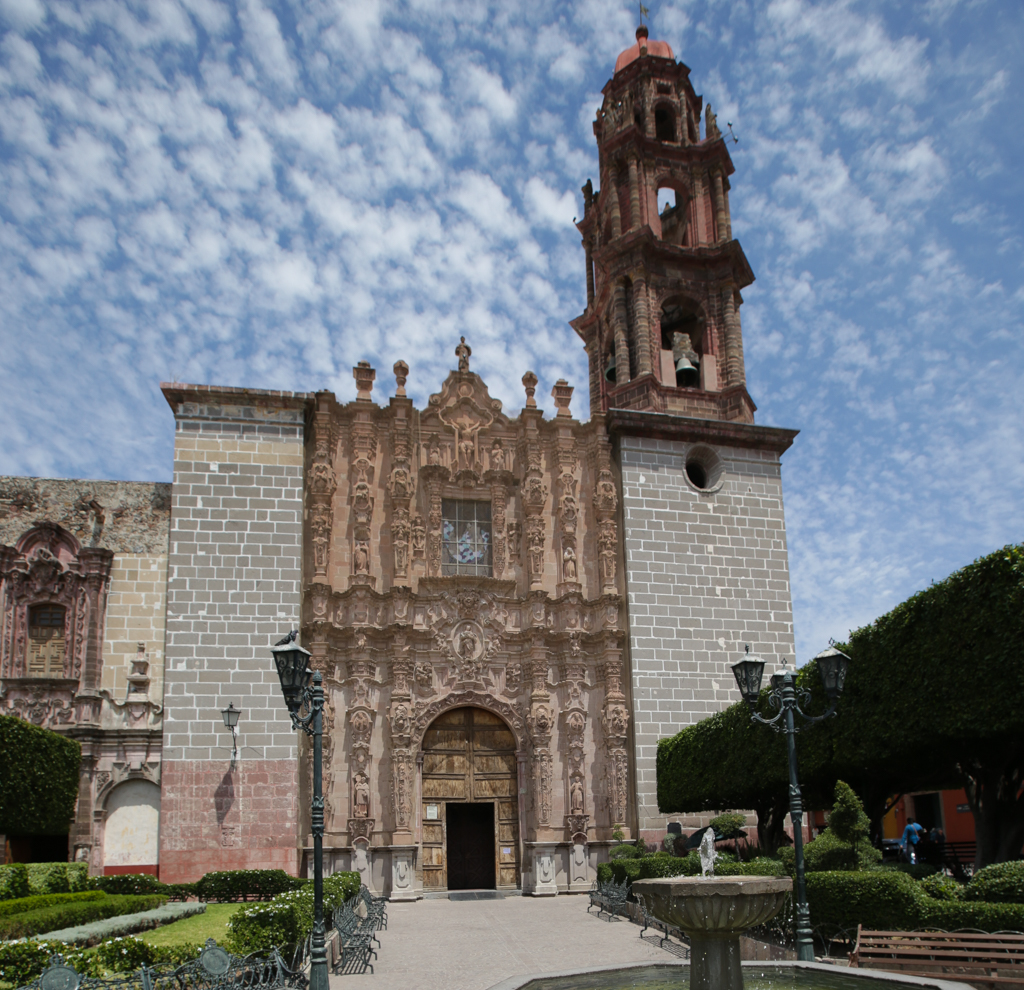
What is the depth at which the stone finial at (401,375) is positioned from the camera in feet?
79.2

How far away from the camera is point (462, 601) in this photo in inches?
908

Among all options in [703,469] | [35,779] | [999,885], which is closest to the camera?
[999,885]

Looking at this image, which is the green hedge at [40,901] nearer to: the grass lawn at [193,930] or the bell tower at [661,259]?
the grass lawn at [193,930]

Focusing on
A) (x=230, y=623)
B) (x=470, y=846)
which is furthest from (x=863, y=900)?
(x=230, y=623)

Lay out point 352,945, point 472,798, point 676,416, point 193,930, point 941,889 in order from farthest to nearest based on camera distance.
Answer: point 676,416
point 472,798
point 193,930
point 352,945
point 941,889

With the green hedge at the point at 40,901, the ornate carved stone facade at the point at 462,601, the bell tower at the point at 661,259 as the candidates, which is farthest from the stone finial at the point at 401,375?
the green hedge at the point at 40,901

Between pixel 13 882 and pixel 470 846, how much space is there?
10.3 m

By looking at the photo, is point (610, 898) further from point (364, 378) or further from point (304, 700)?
point (364, 378)

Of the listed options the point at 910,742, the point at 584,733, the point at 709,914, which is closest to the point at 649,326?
the point at 584,733

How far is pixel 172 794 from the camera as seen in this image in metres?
20.2

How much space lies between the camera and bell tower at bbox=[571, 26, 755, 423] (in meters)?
27.3

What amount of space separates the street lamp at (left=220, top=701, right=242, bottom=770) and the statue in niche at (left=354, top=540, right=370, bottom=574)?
13.5 ft

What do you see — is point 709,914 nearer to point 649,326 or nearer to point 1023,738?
point 1023,738

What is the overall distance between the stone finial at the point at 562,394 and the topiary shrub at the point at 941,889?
15348mm
